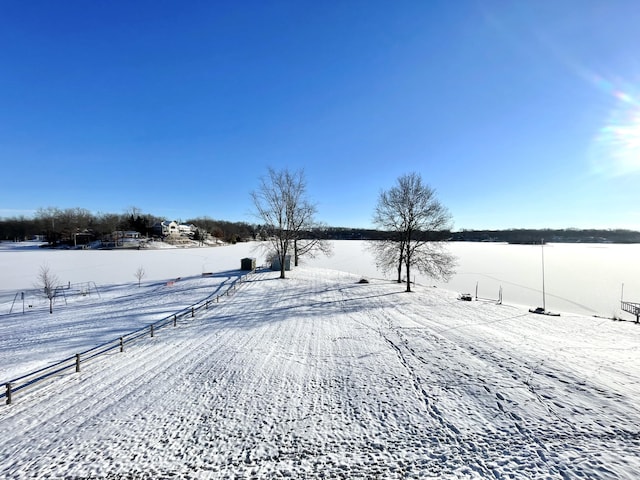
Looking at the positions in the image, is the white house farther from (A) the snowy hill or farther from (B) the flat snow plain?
(A) the snowy hill

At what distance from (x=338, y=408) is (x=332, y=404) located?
220 millimetres

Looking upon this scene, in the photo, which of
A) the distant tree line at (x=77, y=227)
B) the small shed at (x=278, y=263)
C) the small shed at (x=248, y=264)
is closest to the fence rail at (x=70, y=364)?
the small shed at (x=278, y=263)

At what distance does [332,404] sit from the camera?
6.77 metres

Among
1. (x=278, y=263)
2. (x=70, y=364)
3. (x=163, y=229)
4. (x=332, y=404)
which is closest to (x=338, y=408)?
(x=332, y=404)

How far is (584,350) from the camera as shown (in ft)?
34.0

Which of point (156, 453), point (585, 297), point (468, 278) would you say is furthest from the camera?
point (468, 278)

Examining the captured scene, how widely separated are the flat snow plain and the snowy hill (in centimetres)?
4

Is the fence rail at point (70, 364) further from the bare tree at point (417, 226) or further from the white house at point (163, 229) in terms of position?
the white house at point (163, 229)

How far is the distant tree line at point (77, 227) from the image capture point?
88.6 m

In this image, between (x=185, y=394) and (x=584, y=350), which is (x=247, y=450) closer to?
(x=185, y=394)

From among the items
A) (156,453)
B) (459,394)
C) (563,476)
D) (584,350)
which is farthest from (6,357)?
(584,350)

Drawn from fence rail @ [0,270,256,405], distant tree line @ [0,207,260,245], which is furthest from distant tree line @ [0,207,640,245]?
fence rail @ [0,270,256,405]

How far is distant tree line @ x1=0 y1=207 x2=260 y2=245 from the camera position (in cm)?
8862

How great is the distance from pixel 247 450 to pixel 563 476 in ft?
17.5
